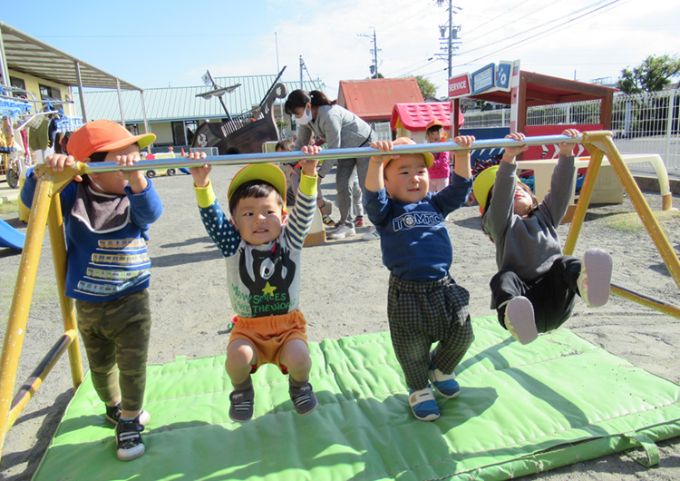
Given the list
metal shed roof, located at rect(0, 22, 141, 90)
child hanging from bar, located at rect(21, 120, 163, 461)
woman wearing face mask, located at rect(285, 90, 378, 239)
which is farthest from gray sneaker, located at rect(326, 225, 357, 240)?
metal shed roof, located at rect(0, 22, 141, 90)

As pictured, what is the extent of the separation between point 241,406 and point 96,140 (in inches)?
50.9

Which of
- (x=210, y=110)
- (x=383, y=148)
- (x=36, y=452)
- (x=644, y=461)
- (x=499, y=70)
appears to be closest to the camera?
(x=644, y=461)

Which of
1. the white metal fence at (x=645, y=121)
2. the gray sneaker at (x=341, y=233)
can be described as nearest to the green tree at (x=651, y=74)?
the white metal fence at (x=645, y=121)

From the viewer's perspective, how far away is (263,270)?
2184mm

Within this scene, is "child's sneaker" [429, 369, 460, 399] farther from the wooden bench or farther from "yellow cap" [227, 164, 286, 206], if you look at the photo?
the wooden bench

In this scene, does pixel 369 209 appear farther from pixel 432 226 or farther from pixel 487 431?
pixel 487 431

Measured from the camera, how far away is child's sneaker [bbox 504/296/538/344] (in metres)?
2.07

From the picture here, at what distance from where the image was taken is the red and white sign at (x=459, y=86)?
1022 cm

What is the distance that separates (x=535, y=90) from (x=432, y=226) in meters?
8.64

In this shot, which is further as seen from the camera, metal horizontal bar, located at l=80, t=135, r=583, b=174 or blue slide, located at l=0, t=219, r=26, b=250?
blue slide, located at l=0, t=219, r=26, b=250

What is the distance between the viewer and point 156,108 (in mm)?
30016

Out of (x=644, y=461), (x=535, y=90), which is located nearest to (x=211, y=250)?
(x=644, y=461)

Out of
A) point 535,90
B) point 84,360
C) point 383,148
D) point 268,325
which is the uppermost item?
point 535,90

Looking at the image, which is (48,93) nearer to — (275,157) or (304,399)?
(275,157)
